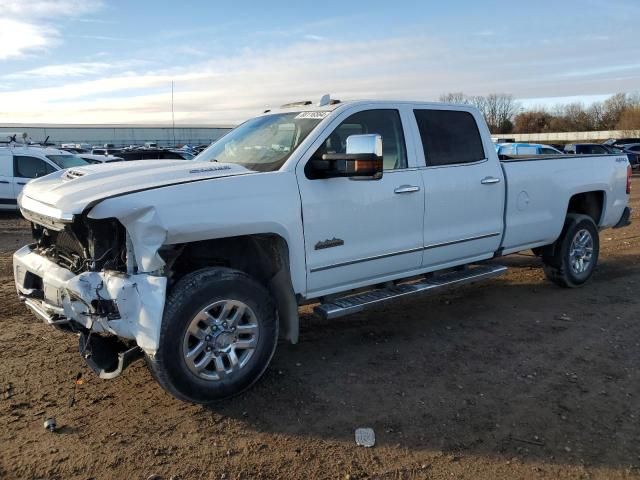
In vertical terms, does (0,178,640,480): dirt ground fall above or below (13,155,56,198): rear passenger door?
below

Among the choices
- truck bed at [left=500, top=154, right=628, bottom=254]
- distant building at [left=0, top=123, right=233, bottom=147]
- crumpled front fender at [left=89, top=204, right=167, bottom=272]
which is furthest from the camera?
distant building at [left=0, top=123, right=233, bottom=147]

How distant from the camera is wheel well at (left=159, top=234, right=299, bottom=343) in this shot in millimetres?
4113

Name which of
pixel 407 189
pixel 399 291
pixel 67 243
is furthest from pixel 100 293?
pixel 407 189

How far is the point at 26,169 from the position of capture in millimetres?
13969

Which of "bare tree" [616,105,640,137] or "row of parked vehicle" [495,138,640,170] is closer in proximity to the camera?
"row of parked vehicle" [495,138,640,170]

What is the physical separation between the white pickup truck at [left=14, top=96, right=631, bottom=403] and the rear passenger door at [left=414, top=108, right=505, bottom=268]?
16 mm

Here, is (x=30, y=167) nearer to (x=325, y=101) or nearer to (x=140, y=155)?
(x=140, y=155)

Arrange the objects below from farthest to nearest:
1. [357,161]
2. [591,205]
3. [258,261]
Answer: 1. [591,205]
2. [258,261]
3. [357,161]

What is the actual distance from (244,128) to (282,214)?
164 cm

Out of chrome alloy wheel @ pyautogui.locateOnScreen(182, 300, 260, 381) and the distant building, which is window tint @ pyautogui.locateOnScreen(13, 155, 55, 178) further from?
the distant building

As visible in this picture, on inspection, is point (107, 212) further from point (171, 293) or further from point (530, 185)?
point (530, 185)

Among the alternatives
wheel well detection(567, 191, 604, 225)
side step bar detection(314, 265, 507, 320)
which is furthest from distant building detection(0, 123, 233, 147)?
side step bar detection(314, 265, 507, 320)

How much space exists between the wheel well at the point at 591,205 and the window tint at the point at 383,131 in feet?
10.8

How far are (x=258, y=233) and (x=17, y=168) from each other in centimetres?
1216
